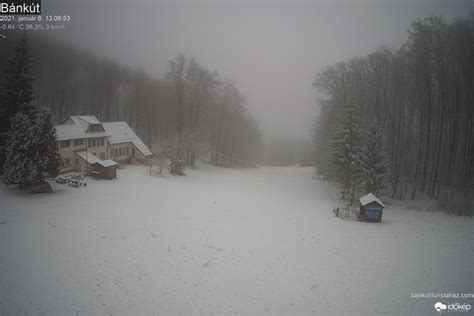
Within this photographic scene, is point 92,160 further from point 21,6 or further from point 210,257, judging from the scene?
point 210,257

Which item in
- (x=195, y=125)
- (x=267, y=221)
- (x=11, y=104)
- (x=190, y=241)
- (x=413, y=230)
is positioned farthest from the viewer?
(x=195, y=125)

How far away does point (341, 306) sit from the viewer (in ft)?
31.5

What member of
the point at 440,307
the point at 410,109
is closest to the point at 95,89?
the point at 410,109

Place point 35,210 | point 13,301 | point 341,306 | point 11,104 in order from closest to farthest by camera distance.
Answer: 1. point 13,301
2. point 341,306
3. point 35,210
4. point 11,104

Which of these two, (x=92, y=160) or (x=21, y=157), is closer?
(x=21, y=157)

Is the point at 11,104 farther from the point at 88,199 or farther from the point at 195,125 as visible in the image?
the point at 195,125

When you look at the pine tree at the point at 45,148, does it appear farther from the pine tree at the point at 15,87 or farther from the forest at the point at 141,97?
the forest at the point at 141,97

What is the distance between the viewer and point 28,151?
736 inches

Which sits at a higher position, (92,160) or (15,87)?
(15,87)

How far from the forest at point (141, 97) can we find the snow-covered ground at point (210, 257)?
21.8 metres

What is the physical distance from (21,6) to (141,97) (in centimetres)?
2604

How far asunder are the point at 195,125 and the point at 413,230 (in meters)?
32.5

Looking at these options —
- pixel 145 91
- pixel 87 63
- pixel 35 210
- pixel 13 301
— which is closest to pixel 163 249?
pixel 13 301

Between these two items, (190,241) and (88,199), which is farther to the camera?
(88,199)
